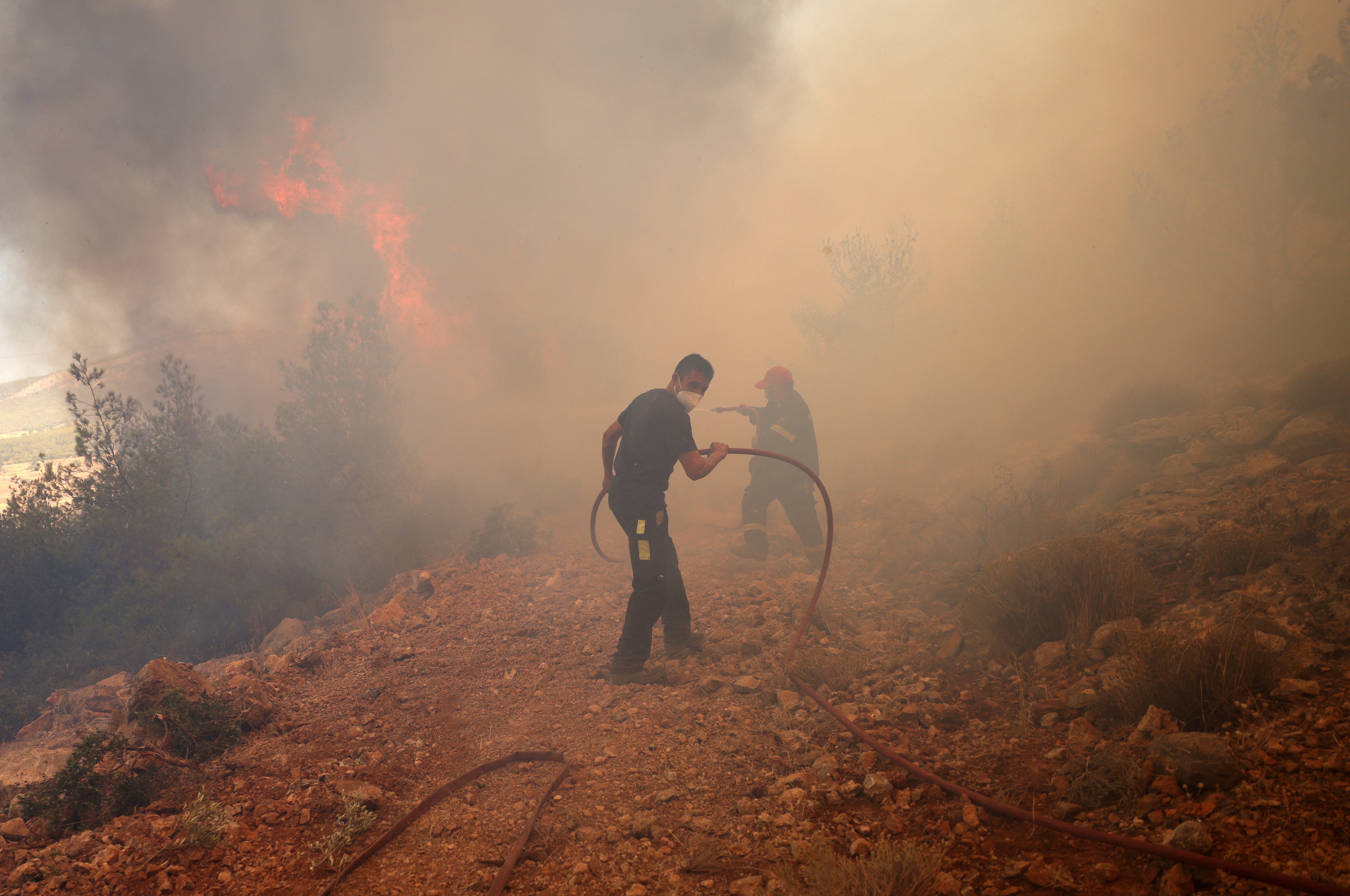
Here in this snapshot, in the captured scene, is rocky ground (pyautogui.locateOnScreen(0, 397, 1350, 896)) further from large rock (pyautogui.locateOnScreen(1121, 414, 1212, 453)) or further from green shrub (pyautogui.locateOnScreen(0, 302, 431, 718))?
green shrub (pyautogui.locateOnScreen(0, 302, 431, 718))

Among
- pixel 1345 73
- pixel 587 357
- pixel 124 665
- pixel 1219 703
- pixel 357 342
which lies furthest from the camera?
pixel 587 357

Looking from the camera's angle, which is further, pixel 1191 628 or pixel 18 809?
pixel 1191 628

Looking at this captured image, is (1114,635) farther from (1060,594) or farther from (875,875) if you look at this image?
(875,875)

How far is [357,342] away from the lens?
15.9 meters

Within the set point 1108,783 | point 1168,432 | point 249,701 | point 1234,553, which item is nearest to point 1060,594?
point 1234,553

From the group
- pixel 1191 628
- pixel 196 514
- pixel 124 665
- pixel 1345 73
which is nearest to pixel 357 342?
pixel 196 514

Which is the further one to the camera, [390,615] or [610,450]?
[390,615]

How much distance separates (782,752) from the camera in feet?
11.2

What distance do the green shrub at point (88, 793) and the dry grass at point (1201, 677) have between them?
5093mm

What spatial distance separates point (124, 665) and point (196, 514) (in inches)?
115

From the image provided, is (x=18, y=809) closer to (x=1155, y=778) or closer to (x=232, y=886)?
(x=232, y=886)

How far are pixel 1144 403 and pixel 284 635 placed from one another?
15382 mm

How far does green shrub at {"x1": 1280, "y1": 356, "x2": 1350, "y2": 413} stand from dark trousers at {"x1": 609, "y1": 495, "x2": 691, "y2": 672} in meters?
8.27

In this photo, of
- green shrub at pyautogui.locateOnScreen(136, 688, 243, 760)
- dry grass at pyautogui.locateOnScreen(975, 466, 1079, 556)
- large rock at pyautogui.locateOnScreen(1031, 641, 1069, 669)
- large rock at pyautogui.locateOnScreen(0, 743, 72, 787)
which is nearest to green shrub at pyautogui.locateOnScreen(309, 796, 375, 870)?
green shrub at pyautogui.locateOnScreen(136, 688, 243, 760)
